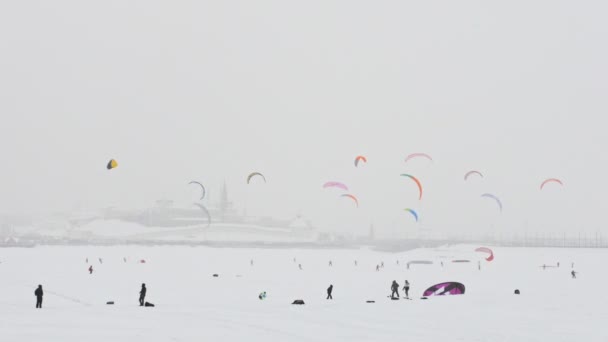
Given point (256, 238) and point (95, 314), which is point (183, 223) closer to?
point (256, 238)

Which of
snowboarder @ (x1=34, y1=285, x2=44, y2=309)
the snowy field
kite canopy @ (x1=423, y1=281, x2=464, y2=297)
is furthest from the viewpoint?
kite canopy @ (x1=423, y1=281, x2=464, y2=297)

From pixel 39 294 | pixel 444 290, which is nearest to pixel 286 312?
pixel 39 294

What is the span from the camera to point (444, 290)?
30375mm

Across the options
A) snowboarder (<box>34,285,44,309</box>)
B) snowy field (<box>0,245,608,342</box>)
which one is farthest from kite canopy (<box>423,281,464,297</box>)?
snowboarder (<box>34,285,44,309</box>)

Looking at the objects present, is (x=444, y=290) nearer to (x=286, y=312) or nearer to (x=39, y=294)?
(x=286, y=312)

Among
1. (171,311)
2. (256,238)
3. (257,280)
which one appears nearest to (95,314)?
(171,311)

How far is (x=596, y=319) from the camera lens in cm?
2156

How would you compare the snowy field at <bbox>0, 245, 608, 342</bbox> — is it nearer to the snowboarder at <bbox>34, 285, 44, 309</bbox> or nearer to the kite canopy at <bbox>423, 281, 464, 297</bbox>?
the snowboarder at <bbox>34, 285, 44, 309</bbox>

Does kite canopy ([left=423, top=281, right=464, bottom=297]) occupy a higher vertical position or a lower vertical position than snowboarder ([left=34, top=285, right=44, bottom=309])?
lower

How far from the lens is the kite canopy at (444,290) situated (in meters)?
30.1

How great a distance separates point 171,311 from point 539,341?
37.5 feet

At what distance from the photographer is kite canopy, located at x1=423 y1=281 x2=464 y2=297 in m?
30.1

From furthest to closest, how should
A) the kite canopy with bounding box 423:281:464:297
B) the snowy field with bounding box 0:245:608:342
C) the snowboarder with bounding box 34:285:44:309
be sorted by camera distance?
the kite canopy with bounding box 423:281:464:297 → the snowboarder with bounding box 34:285:44:309 → the snowy field with bounding box 0:245:608:342

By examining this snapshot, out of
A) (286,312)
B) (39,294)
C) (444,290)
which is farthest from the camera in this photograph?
(444,290)
